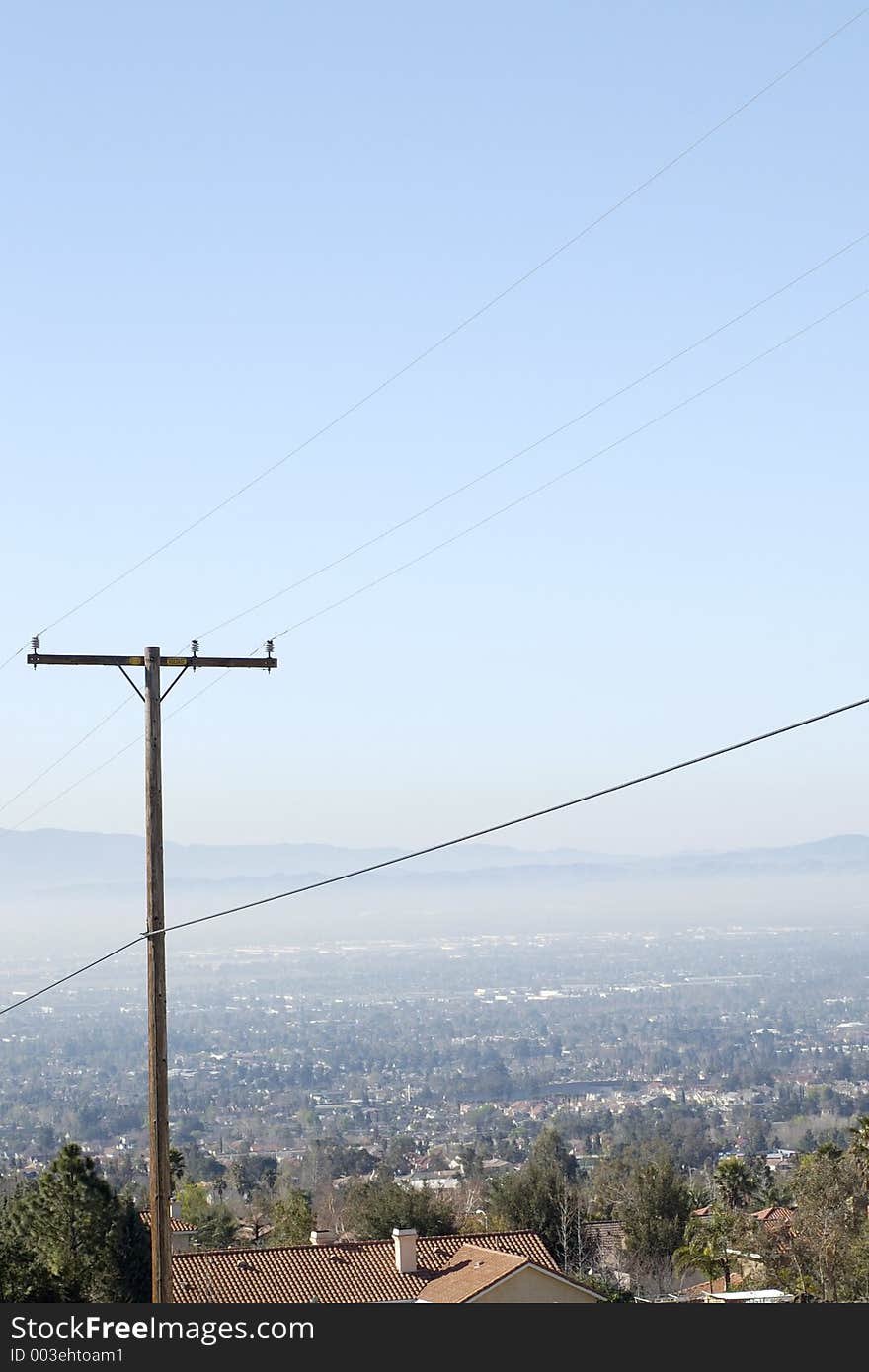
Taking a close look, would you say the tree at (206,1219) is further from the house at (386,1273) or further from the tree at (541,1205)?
the house at (386,1273)

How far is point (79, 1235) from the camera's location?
41.0 m

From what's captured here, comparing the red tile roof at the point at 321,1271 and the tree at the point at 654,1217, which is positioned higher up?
the red tile roof at the point at 321,1271

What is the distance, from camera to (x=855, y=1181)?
195ft

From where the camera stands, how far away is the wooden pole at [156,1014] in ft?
65.9

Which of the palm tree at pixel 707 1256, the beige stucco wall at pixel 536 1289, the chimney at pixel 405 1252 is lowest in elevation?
the palm tree at pixel 707 1256

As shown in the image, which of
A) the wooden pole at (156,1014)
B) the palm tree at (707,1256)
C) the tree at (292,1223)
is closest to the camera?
the wooden pole at (156,1014)

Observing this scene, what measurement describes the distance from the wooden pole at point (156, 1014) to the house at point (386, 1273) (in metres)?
17.4

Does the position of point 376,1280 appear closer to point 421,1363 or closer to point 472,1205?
point 421,1363

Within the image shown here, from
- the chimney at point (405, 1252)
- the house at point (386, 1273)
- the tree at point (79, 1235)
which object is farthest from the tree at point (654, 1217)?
the tree at point (79, 1235)

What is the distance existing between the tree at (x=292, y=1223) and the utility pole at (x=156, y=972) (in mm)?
46559

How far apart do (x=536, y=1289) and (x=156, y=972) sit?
20253mm

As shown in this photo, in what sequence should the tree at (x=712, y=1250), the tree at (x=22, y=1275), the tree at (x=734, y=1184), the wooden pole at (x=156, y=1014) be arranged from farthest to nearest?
1. the tree at (x=734, y=1184)
2. the tree at (x=712, y=1250)
3. the tree at (x=22, y=1275)
4. the wooden pole at (x=156, y=1014)

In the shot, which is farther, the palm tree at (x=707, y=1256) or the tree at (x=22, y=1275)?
the palm tree at (x=707, y=1256)

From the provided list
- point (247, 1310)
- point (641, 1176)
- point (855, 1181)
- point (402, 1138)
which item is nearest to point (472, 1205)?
point (641, 1176)
